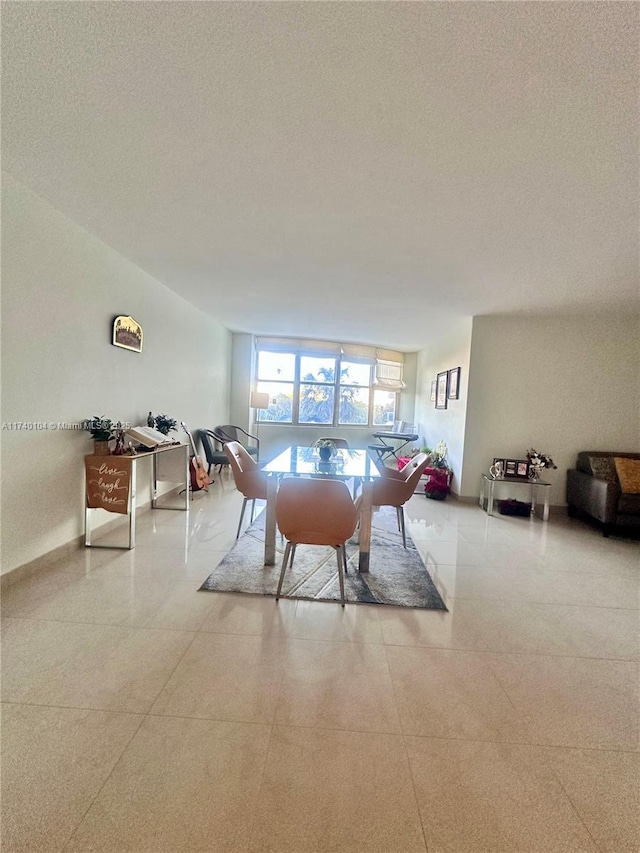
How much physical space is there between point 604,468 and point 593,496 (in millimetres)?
474

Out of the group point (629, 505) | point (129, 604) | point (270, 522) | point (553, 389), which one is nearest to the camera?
point (129, 604)

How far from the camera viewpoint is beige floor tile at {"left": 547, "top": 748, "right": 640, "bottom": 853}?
3.76 ft

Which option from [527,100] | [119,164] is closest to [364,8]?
[527,100]

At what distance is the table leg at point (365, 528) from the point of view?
2859 mm

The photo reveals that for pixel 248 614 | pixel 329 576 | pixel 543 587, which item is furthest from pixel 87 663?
pixel 543 587

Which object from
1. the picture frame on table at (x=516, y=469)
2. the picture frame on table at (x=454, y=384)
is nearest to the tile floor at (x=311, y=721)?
the picture frame on table at (x=516, y=469)

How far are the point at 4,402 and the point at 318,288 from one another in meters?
3.09

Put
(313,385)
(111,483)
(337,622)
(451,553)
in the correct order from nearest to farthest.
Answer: (337,622)
(111,483)
(451,553)
(313,385)

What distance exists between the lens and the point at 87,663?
1.78 m

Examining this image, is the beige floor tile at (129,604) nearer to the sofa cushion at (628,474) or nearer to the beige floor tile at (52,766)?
the beige floor tile at (52,766)

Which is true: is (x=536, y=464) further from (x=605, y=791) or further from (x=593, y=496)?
(x=605, y=791)

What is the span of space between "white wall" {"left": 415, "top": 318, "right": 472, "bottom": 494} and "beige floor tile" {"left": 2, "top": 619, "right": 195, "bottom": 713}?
175 inches

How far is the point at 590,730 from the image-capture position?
153cm

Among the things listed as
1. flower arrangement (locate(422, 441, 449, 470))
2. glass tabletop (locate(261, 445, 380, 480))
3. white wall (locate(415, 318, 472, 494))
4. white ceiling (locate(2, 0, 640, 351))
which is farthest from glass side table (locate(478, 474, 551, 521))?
white ceiling (locate(2, 0, 640, 351))
